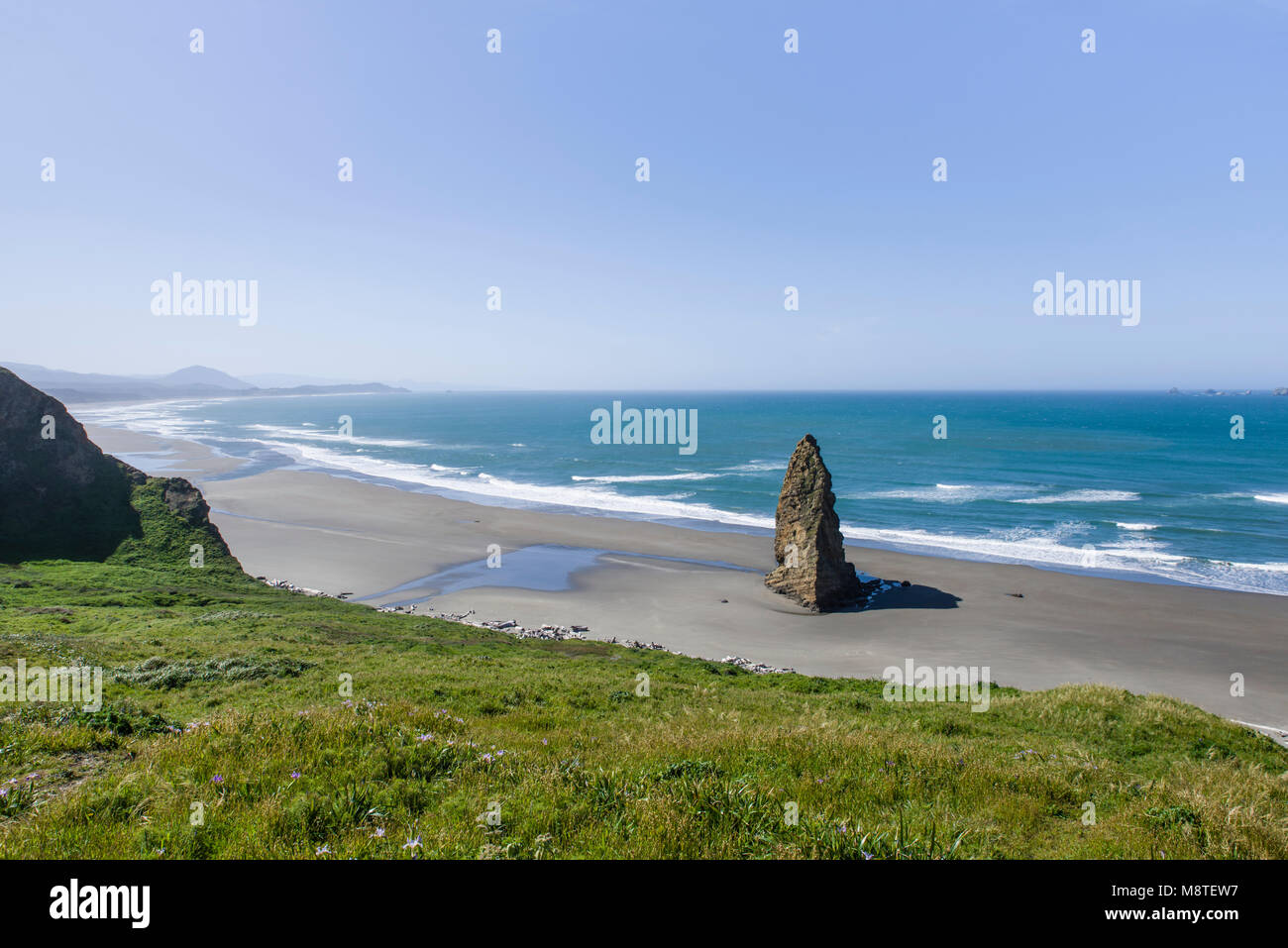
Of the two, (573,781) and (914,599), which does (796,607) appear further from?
(573,781)

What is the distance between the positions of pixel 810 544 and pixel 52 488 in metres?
45.6

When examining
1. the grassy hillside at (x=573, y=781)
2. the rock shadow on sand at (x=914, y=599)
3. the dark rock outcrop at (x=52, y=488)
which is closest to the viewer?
the grassy hillside at (x=573, y=781)

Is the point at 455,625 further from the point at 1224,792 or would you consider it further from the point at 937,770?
the point at 1224,792

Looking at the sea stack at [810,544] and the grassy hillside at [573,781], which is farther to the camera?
the sea stack at [810,544]

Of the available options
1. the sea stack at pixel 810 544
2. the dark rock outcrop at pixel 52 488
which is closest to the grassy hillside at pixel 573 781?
the sea stack at pixel 810 544

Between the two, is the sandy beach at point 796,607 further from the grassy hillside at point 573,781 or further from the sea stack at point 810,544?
the grassy hillside at point 573,781

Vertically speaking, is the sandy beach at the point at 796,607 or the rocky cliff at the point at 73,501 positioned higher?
the rocky cliff at the point at 73,501

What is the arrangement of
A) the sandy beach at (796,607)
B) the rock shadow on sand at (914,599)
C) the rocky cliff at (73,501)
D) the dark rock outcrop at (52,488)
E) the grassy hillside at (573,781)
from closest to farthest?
the grassy hillside at (573,781), the sandy beach at (796,607), the dark rock outcrop at (52,488), the rocky cliff at (73,501), the rock shadow on sand at (914,599)

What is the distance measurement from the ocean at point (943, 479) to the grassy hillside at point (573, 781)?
38453 mm

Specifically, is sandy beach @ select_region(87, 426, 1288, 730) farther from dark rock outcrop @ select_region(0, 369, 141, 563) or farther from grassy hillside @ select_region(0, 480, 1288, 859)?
grassy hillside @ select_region(0, 480, 1288, 859)

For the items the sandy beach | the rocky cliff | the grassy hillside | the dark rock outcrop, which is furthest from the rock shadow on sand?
the dark rock outcrop

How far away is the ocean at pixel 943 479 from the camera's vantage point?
46853 millimetres
